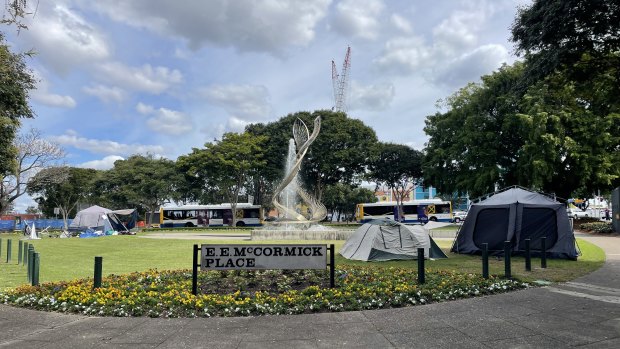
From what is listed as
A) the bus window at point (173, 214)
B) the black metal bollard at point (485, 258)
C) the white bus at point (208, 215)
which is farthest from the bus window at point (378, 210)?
the black metal bollard at point (485, 258)

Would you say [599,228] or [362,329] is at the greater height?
[599,228]

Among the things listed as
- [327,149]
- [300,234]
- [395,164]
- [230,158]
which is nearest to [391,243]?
[300,234]

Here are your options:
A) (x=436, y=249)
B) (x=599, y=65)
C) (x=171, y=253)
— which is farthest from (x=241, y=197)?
(x=599, y=65)

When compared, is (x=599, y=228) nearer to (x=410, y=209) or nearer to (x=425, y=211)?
(x=425, y=211)

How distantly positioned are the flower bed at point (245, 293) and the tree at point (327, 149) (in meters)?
32.4

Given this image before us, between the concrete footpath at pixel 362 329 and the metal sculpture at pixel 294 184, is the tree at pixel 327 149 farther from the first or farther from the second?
the concrete footpath at pixel 362 329

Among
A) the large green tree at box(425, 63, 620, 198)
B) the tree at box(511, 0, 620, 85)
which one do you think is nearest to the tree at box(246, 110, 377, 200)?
the large green tree at box(425, 63, 620, 198)

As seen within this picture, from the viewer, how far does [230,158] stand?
147ft

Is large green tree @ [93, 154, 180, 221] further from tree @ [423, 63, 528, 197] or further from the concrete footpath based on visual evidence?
the concrete footpath

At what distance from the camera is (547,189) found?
35.5 metres

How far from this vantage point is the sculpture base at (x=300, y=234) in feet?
87.7

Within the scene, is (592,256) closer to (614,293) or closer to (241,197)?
(614,293)

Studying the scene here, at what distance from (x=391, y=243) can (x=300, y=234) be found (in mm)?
12667

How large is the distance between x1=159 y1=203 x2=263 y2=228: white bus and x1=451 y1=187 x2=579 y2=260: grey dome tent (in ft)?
133
